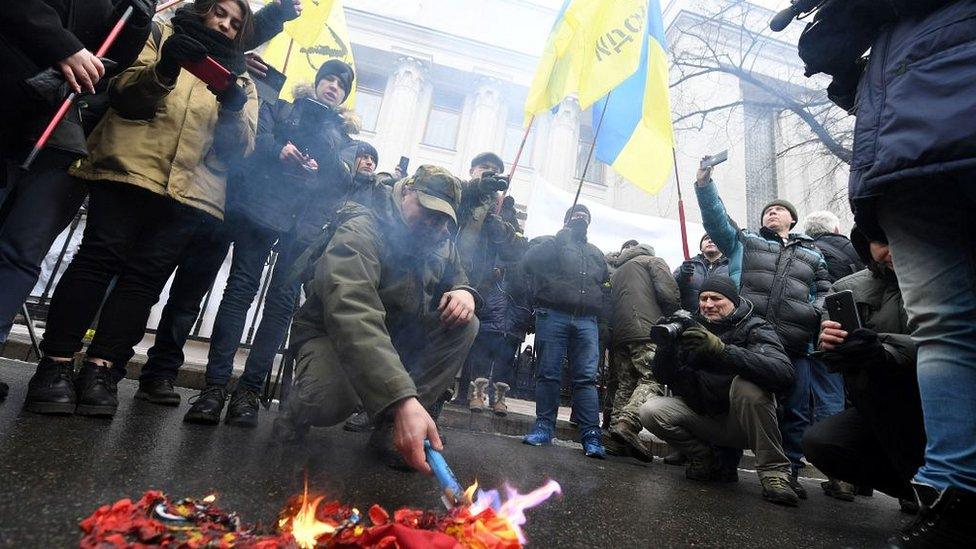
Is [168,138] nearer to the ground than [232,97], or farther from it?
nearer to the ground

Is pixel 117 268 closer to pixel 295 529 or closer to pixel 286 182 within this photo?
pixel 286 182

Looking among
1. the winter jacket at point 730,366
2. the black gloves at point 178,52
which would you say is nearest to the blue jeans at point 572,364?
the winter jacket at point 730,366

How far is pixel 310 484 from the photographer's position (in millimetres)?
1655

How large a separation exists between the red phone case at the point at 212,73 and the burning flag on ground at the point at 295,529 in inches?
72.8

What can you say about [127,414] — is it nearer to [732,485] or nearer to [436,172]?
[436,172]

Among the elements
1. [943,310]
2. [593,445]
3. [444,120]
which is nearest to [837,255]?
[593,445]

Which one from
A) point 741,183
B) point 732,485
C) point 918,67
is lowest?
point 732,485

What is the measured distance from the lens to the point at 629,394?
463cm

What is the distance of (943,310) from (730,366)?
66.9 inches

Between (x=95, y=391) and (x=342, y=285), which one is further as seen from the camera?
(x=95, y=391)

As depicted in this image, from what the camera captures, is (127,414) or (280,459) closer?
(280,459)

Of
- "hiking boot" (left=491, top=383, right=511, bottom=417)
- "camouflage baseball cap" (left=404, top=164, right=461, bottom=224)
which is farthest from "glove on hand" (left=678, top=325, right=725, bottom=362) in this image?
"hiking boot" (left=491, top=383, right=511, bottom=417)

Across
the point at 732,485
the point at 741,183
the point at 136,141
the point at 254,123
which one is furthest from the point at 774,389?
the point at 741,183

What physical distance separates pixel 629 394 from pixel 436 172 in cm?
329
